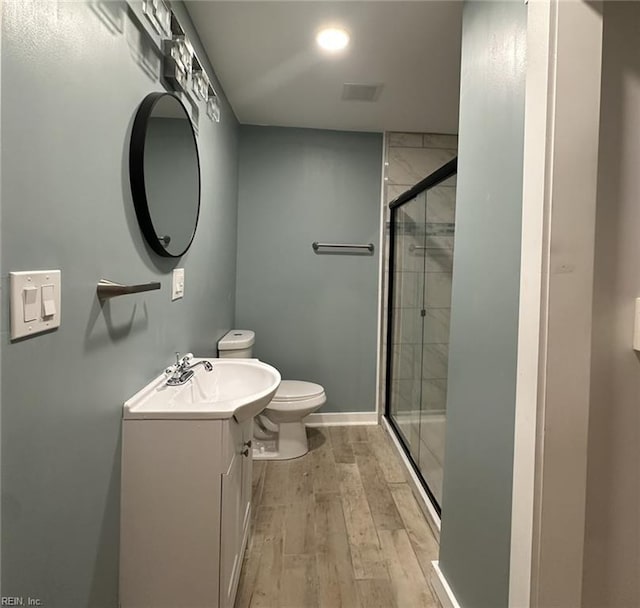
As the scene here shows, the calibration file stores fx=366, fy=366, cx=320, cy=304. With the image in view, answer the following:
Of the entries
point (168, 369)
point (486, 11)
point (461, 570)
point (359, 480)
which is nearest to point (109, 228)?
point (168, 369)

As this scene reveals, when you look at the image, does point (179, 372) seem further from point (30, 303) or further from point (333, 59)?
point (333, 59)

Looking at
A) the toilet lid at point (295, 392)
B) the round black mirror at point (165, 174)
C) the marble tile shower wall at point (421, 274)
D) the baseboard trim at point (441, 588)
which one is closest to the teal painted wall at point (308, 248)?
the marble tile shower wall at point (421, 274)

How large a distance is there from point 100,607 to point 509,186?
1.62 metres

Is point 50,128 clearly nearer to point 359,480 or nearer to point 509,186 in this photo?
point 509,186

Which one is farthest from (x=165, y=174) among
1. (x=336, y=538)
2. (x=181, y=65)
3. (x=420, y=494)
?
(x=420, y=494)

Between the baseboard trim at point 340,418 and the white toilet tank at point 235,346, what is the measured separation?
2.95 ft

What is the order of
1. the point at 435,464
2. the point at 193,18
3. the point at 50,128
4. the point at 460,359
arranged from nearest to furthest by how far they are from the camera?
1. the point at 50,128
2. the point at 460,359
3. the point at 193,18
4. the point at 435,464

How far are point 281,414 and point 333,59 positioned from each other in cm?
209

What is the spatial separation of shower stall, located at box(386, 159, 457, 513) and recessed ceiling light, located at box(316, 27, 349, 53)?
80cm

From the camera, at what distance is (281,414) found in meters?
2.39

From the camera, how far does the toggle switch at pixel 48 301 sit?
739 mm

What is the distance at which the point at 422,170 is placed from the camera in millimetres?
3045

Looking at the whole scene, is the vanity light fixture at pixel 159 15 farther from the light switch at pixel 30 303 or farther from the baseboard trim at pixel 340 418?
the baseboard trim at pixel 340 418

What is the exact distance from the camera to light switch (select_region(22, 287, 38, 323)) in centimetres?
69
